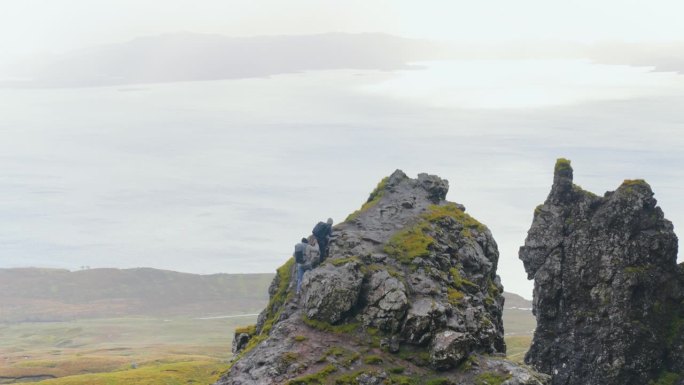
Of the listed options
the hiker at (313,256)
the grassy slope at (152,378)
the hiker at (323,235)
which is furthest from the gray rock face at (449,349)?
the grassy slope at (152,378)

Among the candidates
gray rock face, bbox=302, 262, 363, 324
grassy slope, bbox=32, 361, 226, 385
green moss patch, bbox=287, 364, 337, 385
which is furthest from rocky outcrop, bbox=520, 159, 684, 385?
grassy slope, bbox=32, 361, 226, 385

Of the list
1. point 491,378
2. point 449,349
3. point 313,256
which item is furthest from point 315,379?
point 313,256

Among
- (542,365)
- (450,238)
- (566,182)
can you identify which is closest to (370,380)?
(450,238)

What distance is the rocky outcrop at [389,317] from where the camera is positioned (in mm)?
81250

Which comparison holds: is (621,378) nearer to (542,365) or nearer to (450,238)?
(542,365)

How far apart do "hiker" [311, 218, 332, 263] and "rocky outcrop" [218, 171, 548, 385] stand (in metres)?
1.05

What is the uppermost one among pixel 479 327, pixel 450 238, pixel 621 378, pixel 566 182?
pixel 566 182

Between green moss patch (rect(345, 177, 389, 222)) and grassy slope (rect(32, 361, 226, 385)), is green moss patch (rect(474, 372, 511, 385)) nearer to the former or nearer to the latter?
green moss patch (rect(345, 177, 389, 222))

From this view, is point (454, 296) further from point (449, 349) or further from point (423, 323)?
point (449, 349)

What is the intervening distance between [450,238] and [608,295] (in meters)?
29.3

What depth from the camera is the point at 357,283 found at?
3435 inches

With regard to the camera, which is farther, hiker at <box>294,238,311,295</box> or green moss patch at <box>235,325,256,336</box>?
green moss patch at <box>235,325,256,336</box>

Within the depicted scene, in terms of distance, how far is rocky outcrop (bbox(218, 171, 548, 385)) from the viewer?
267 feet

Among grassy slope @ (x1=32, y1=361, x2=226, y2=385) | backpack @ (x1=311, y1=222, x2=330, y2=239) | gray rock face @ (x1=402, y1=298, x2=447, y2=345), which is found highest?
backpack @ (x1=311, y1=222, x2=330, y2=239)
